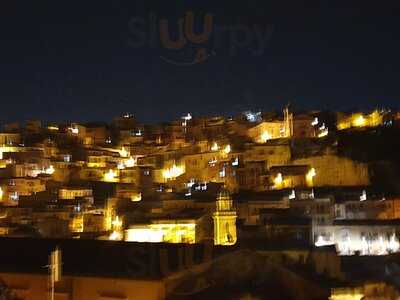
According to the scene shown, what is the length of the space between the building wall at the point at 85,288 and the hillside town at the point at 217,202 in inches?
1.4

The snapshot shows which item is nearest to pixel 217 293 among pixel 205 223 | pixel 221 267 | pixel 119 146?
pixel 221 267

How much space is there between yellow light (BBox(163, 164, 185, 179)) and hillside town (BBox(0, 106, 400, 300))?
0.30 feet

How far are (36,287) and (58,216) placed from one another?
14676mm

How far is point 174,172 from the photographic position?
38469 mm

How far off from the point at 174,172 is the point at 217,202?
17.2 m

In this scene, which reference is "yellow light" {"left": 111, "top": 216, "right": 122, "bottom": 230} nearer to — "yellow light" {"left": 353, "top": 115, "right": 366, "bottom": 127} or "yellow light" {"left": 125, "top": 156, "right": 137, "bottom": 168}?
"yellow light" {"left": 125, "top": 156, "right": 137, "bottom": 168}

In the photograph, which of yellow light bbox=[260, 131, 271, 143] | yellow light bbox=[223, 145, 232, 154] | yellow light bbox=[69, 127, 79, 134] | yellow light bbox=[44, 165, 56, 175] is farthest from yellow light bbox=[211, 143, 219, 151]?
yellow light bbox=[69, 127, 79, 134]

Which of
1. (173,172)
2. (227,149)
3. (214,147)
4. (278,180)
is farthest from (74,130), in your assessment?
(278,180)

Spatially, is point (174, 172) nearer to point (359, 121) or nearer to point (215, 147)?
point (215, 147)

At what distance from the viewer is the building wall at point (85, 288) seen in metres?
12.6

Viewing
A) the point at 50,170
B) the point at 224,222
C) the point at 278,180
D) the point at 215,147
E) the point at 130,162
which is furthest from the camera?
the point at 130,162

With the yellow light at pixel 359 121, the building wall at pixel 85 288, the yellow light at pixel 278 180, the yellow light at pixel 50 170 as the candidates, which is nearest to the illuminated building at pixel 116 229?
the yellow light at pixel 278 180

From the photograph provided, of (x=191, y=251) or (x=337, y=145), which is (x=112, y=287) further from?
(x=337, y=145)

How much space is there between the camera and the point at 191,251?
1388 centimetres
